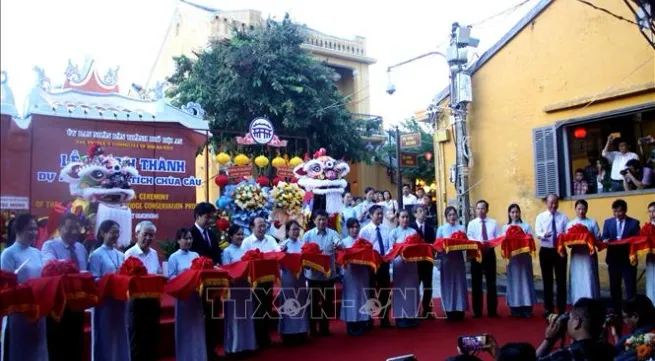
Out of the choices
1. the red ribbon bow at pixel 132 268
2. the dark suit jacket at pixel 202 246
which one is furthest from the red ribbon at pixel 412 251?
the red ribbon bow at pixel 132 268

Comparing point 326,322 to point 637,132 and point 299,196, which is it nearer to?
point 299,196

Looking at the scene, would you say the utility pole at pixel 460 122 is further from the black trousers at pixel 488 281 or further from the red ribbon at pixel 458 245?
the red ribbon at pixel 458 245

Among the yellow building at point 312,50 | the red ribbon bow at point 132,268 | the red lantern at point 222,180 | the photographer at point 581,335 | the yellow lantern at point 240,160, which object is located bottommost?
the photographer at point 581,335

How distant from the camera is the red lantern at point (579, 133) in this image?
9.80 metres

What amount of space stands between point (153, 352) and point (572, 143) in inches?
292

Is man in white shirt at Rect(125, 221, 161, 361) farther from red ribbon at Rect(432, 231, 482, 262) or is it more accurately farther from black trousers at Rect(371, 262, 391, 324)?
red ribbon at Rect(432, 231, 482, 262)

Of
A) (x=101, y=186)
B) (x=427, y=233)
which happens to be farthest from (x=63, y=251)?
(x=427, y=233)

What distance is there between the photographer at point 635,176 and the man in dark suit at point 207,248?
6054 millimetres

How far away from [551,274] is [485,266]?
788 millimetres

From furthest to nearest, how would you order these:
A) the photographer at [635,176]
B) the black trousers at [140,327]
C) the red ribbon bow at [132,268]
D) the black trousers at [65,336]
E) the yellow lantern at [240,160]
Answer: the yellow lantern at [240,160], the photographer at [635,176], the black trousers at [140,327], the red ribbon bow at [132,268], the black trousers at [65,336]

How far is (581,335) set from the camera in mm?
3078

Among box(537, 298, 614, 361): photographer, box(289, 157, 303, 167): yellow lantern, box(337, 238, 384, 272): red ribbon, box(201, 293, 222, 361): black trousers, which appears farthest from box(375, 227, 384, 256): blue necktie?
box(537, 298, 614, 361): photographer

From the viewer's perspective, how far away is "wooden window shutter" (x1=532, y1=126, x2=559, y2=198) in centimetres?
983

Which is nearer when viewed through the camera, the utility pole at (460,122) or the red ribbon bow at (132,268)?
the red ribbon bow at (132,268)
